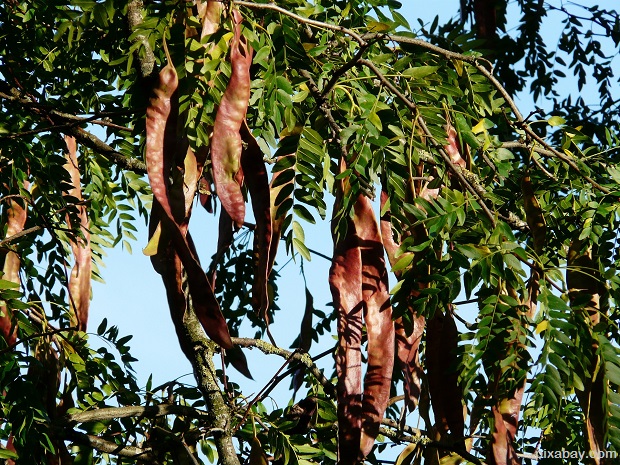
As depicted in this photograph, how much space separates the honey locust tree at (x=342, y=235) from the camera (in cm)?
172

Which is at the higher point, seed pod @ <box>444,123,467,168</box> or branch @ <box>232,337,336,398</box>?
seed pod @ <box>444,123,467,168</box>

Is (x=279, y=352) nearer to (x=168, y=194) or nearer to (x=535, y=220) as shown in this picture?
(x=535, y=220)

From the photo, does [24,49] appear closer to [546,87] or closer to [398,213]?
[398,213]

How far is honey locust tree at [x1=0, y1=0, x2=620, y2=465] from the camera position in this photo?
1718mm

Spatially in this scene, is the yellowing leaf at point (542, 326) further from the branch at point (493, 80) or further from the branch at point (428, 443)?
the branch at point (493, 80)

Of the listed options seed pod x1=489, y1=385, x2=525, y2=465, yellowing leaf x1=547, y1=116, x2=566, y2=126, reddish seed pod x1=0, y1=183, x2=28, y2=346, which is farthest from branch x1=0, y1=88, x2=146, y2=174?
seed pod x1=489, y1=385, x2=525, y2=465

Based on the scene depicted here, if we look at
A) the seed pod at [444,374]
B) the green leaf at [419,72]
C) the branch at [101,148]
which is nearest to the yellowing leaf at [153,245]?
the seed pod at [444,374]

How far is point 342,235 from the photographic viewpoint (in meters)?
1.76

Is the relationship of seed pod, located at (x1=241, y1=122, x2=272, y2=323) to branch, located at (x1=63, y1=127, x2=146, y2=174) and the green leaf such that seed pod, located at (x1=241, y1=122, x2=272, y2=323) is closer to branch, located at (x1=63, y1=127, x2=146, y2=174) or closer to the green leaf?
the green leaf

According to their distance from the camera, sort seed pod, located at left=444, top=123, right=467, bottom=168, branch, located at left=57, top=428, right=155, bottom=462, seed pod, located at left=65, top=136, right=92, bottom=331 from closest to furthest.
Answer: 1. seed pod, located at left=444, top=123, right=467, bottom=168
2. branch, located at left=57, top=428, right=155, bottom=462
3. seed pod, located at left=65, top=136, right=92, bottom=331

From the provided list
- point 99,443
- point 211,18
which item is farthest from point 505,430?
point 99,443

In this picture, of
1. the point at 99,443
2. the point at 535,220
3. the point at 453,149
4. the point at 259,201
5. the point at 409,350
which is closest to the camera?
the point at 259,201

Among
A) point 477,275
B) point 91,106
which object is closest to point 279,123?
point 477,275

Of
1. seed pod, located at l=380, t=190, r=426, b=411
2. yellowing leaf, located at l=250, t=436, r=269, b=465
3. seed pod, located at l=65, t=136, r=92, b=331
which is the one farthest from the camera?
seed pod, located at l=65, t=136, r=92, b=331
